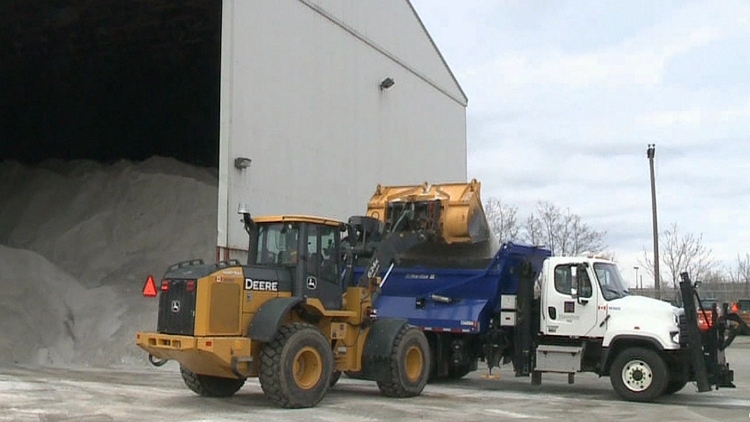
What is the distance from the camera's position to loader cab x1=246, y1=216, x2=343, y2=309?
12695 millimetres

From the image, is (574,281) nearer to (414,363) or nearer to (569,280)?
(569,280)

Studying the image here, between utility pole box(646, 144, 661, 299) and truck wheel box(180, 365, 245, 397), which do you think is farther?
utility pole box(646, 144, 661, 299)

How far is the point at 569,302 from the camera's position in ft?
48.1

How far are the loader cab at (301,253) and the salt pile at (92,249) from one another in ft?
24.2

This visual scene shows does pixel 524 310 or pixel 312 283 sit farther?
pixel 524 310

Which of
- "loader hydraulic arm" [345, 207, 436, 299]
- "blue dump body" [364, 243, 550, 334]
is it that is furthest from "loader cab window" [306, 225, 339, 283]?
"blue dump body" [364, 243, 550, 334]

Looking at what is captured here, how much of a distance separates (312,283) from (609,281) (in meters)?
5.35

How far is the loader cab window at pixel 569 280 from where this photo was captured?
47.9 feet

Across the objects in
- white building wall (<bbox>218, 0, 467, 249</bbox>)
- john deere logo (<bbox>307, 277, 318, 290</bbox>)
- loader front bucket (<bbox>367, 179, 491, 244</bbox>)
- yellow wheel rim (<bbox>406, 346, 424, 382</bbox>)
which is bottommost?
yellow wheel rim (<bbox>406, 346, 424, 382</bbox>)

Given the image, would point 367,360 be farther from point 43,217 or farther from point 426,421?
point 43,217

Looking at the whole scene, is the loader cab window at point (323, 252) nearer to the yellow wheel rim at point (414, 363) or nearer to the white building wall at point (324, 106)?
the yellow wheel rim at point (414, 363)

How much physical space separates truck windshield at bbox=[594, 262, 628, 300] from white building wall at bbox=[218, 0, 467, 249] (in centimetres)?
754

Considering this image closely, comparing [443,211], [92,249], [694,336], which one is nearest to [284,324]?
[443,211]

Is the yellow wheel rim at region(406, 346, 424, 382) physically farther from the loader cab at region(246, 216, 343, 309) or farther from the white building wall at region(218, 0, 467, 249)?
the white building wall at region(218, 0, 467, 249)
